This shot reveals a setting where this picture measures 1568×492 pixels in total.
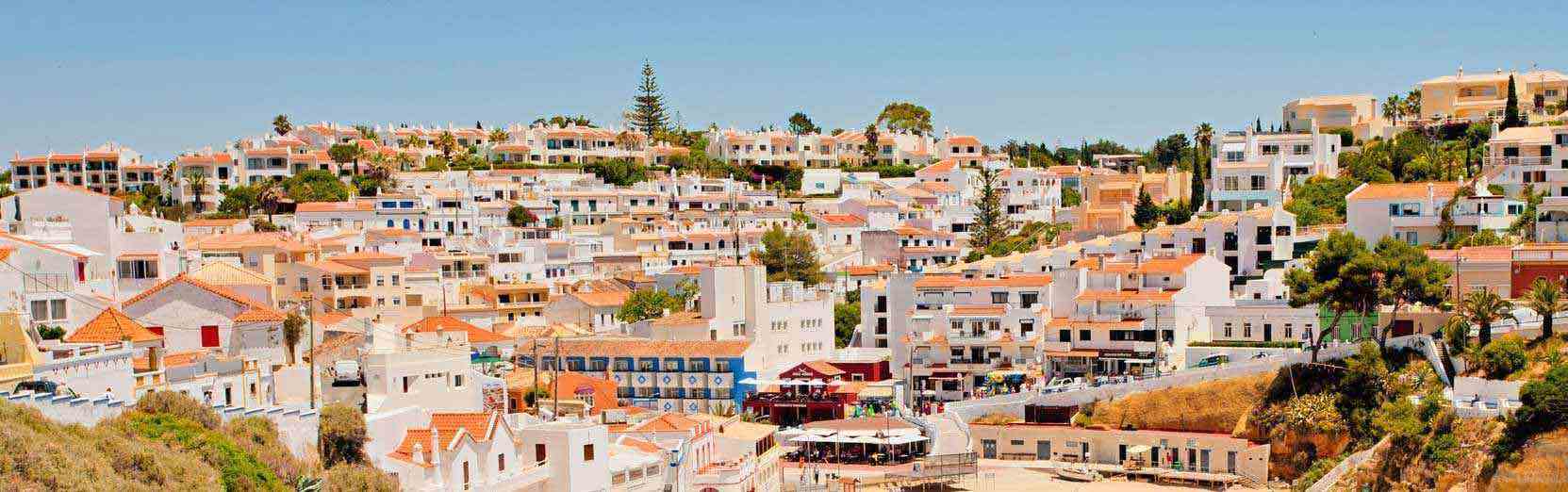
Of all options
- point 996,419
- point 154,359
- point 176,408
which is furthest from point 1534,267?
point 176,408

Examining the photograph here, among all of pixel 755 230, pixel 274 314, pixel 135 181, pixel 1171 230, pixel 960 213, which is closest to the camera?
pixel 274 314

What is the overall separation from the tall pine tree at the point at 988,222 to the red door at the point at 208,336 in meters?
48.7

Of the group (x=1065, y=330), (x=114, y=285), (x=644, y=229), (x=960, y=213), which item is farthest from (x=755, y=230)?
(x=114, y=285)

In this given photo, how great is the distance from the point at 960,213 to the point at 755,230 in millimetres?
12375

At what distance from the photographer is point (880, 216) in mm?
92000

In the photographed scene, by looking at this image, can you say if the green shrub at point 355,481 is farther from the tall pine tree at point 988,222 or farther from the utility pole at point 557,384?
the tall pine tree at point 988,222

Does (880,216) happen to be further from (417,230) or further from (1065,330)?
(1065,330)

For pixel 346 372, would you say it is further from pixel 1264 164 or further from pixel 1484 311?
pixel 1264 164

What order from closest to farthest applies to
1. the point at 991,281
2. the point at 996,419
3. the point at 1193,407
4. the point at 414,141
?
1. the point at 1193,407
2. the point at 996,419
3. the point at 991,281
4. the point at 414,141

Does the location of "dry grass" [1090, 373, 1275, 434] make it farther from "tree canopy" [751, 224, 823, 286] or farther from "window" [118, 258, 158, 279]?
"tree canopy" [751, 224, 823, 286]

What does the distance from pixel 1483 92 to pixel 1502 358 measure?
154ft

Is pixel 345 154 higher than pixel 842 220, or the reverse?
pixel 345 154

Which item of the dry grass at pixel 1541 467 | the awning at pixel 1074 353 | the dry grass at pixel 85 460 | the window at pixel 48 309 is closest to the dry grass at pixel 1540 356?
the dry grass at pixel 1541 467

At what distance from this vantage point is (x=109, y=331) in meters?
35.7
